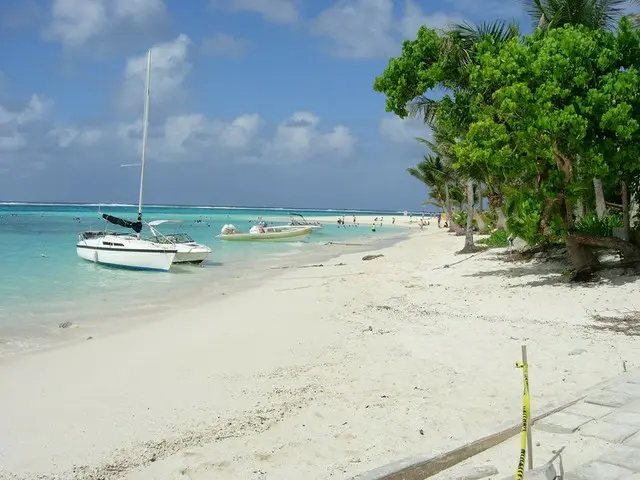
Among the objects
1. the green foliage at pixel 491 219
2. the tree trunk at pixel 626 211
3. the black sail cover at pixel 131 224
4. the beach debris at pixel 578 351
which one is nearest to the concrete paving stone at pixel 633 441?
the beach debris at pixel 578 351

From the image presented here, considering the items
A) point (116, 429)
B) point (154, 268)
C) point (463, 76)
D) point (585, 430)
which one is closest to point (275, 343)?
point (116, 429)

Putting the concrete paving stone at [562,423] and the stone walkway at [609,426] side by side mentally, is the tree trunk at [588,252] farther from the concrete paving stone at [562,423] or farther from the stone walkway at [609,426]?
the concrete paving stone at [562,423]

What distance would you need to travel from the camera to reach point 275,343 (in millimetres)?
11234

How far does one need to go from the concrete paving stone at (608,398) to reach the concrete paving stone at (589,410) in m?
0.09

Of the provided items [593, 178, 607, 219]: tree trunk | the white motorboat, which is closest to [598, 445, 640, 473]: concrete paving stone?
[593, 178, 607, 219]: tree trunk

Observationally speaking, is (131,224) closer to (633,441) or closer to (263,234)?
(263,234)

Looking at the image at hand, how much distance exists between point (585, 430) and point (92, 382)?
7.09m

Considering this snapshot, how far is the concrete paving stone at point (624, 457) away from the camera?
464 cm

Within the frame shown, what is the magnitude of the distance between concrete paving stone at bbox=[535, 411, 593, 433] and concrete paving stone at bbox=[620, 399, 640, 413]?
0.47 metres

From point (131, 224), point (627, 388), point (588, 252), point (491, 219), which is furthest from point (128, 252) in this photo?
point (491, 219)

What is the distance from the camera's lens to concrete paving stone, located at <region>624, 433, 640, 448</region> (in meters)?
5.06

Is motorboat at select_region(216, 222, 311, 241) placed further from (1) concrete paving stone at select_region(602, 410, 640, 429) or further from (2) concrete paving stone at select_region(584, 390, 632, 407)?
(1) concrete paving stone at select_region(602, 410, 640, 429)

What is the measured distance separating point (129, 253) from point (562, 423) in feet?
75.5

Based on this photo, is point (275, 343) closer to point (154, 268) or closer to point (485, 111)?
point (485, 111)
